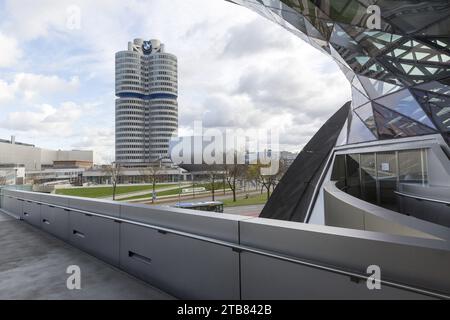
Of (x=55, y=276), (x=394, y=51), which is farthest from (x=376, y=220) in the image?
(x=394, y=51)

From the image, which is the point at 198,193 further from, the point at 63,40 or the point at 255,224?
the point at 255,224

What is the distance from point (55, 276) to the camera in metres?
4.93

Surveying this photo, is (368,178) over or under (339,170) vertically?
under

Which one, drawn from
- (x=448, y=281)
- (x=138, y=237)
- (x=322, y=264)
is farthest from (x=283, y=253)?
(x=138, y=237)

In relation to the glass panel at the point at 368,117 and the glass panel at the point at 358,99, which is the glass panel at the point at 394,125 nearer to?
the glass panel at the point at 368,117

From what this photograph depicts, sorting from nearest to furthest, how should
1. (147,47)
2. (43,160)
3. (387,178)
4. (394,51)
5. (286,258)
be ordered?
(286,258)
(394,51)
(387,178)
(43,160)
(147,47)

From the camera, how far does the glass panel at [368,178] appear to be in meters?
16.0

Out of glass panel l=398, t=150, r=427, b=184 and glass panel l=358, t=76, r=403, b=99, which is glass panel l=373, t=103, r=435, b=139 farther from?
glass panel l=398, t=150, r=427, b=184

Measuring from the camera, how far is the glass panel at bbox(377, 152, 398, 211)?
1417cm

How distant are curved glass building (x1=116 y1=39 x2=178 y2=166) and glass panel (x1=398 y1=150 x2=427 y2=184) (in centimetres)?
12542

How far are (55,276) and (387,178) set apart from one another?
14329 mm

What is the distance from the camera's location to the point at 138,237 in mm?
4828

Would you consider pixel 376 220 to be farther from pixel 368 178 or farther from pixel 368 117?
pixel 368 117
